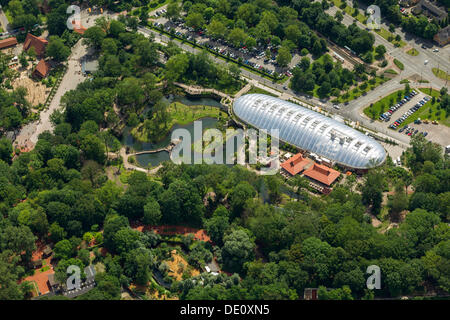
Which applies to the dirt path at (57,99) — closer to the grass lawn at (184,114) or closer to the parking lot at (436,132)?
the grass lawn at (184,114)

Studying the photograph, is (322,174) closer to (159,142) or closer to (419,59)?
(159,142)

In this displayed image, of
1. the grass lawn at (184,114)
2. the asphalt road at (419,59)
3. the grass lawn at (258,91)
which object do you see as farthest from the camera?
the asphalt road at (419,59)

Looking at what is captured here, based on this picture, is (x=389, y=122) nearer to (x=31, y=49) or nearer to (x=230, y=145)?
(x=230, y=145)

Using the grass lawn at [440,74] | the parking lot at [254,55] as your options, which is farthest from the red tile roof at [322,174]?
the grass lawn at [440,74]


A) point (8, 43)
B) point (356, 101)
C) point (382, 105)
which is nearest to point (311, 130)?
point (356, 101)

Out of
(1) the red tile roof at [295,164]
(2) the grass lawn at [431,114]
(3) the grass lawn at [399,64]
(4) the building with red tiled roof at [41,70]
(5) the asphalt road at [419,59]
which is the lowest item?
(4) the building with red tiled roof at [41,70]
